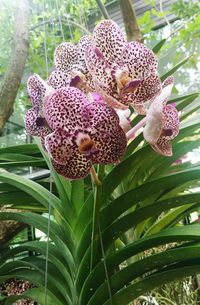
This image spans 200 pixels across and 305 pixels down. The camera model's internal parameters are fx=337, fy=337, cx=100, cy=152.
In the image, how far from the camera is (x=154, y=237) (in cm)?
49

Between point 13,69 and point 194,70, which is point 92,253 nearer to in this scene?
point 13,69

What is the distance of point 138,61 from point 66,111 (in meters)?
0.10

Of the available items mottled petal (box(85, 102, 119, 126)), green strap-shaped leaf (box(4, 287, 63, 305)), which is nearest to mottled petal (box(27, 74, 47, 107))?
mottled petal (box(85, 102, 119, 126))

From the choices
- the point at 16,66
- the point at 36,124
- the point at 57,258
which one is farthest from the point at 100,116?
the point at 16,66

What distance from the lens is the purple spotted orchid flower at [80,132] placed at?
1.06ft

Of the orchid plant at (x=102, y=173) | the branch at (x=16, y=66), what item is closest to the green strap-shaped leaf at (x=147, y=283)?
the orchid plant at (x=102, y=173)

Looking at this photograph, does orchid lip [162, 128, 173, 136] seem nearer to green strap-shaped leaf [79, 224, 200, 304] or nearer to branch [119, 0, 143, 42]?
green strap-shaped leaf [79, 224, 200, 304]

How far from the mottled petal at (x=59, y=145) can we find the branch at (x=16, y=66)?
62 cm

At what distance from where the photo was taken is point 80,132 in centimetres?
32

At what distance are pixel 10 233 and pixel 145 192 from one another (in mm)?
566

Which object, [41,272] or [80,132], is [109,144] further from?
[41,272]

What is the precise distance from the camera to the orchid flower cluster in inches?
12.7

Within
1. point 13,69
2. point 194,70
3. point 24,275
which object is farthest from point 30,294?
point 194,70

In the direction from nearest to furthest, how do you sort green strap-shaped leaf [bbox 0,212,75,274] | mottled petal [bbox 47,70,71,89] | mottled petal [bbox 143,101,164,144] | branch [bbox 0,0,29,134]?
mottled petal [bbox 143,101,164,144] → mottled petal [bbox 47,70,71,89] → green strap-shaped leaf [bbox 0,212,75,274] → branch [bbox 0,0,29,134]
